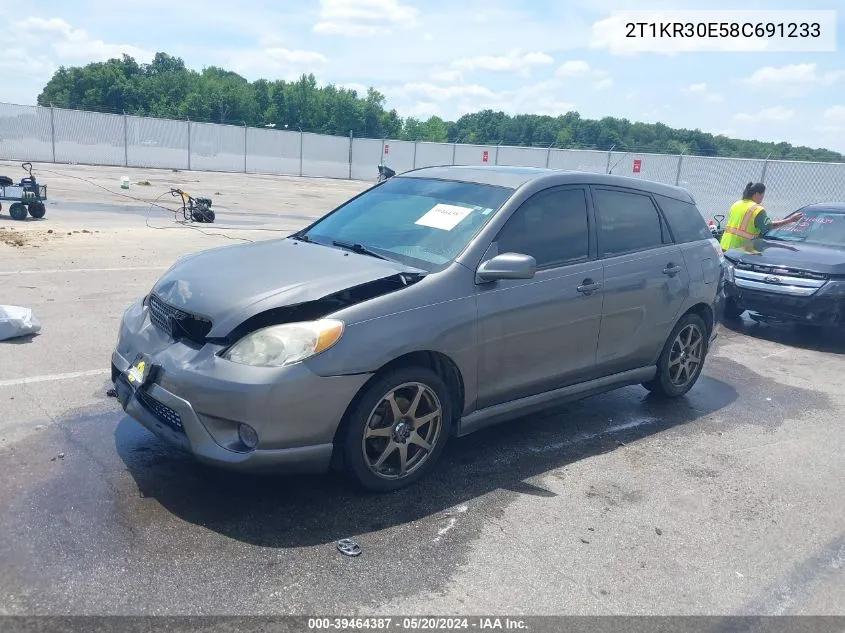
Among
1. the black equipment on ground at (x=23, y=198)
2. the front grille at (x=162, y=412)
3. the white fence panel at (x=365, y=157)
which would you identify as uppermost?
the white fence panel at (x=365, y=157)

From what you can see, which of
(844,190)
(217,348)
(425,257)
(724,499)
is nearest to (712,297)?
(724,499)

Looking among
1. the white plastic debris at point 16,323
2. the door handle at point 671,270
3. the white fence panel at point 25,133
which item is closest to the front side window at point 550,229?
the door handle at point 671,270

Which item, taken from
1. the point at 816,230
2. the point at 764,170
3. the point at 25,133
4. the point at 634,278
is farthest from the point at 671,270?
the point at 25,133

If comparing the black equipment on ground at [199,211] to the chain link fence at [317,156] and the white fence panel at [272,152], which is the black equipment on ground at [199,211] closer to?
the chain link fence at [317,156]

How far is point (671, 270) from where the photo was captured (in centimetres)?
560

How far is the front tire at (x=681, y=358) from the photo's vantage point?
5.84 m

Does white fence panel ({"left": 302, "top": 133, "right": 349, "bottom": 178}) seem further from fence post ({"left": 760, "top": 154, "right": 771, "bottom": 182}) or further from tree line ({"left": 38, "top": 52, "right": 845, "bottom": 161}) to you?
fence post ({"left": 760, "top": 154, "right": 771, "bottom": 182})

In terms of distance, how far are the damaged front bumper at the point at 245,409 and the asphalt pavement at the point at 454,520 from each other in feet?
1.21

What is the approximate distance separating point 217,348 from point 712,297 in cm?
430

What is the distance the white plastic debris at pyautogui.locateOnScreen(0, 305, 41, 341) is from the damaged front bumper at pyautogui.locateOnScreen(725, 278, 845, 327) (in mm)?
7926

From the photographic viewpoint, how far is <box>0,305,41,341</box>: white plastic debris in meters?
6.11

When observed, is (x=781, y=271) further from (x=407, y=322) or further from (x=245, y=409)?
(x=245, y=409)

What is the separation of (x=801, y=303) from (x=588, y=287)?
492cm

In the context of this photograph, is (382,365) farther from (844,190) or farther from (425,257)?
(844,190)
